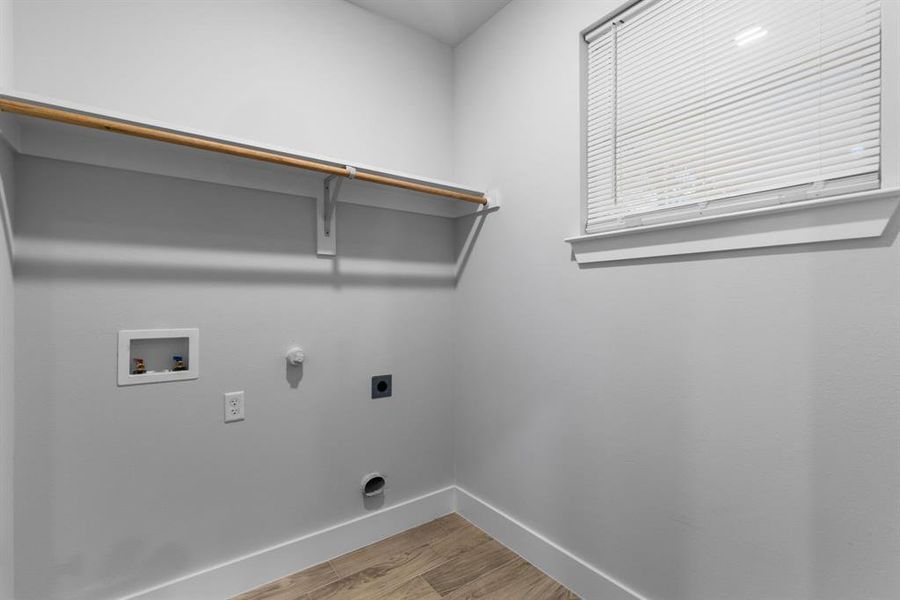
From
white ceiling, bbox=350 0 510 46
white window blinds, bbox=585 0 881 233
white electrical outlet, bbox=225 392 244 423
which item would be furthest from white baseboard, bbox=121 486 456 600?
white ceiling, bbox=350 0 510 46

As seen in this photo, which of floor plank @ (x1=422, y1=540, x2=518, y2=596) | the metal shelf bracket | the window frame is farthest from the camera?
the metal shelf bracket

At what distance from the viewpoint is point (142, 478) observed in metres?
1.37

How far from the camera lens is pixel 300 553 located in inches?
65.3

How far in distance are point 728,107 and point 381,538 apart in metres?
2.11

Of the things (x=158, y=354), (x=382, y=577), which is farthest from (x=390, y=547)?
(x=158, y=354)

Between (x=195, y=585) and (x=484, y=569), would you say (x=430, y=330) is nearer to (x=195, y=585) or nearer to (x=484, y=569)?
(x=484, y=569)

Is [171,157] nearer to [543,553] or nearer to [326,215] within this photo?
[326,215]

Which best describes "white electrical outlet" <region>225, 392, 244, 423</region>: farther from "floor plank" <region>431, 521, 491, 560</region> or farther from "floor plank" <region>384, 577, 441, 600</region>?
"floor plank" <region>431, 521, 491, 560</region>

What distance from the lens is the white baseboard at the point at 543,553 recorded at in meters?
1.43

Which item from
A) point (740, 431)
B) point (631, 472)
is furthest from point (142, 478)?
point (740, 431)

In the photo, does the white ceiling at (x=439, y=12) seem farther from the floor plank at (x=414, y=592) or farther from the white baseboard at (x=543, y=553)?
the floor plank at (x=414, y=592)

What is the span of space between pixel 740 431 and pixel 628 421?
0.33m

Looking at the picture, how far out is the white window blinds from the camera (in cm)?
95

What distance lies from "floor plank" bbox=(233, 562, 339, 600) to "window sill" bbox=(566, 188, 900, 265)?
163 cm
